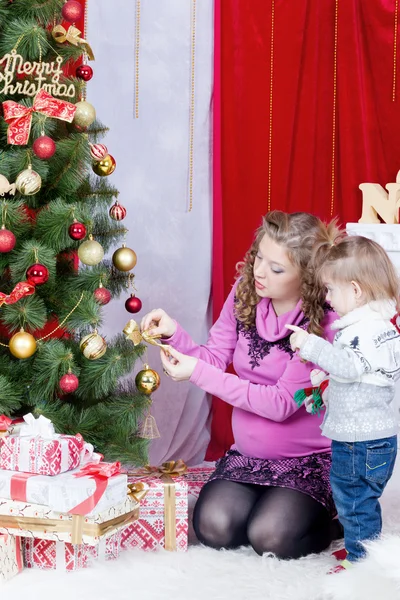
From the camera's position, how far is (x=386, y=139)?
3.27m

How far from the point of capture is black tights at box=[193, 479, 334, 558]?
2.17 m

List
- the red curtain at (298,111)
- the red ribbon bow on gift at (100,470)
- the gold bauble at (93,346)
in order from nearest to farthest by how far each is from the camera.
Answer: the red ribbon bow on gift at (100,470) < the gold bauble at (93,346) < the red curtain at (298,111)

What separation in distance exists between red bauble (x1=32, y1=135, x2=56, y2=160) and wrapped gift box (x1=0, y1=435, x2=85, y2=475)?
27.2 inches

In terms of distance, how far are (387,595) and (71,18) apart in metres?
1.58

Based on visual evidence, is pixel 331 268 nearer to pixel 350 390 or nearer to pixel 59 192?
pixel 350 390

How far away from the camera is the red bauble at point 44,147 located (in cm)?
204

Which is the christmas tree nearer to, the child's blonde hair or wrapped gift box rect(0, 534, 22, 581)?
wrapped gift box rect(0, 534, 22, 581)

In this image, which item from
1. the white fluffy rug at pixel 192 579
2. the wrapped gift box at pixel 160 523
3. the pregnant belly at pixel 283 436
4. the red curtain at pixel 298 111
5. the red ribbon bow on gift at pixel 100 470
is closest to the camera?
the white fluffy rug at pixel 192 579

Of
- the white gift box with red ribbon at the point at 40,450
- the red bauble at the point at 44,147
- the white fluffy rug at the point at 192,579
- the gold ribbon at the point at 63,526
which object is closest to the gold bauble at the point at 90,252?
the red bauble at the point at 44,147

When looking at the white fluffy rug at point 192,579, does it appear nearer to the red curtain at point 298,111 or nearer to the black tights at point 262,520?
the black tights at point 262,520

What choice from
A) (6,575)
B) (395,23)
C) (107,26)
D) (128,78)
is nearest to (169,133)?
(128,78)

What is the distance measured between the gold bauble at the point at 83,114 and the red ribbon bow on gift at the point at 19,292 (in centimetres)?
47

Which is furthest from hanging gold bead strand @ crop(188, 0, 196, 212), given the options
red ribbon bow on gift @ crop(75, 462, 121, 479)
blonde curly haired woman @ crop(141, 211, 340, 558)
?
red ribbon bow on gift @ crop(75, 462, 121, 479)

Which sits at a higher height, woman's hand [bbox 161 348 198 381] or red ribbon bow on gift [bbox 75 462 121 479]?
woman's hand [bbox 161 348 198 381]
